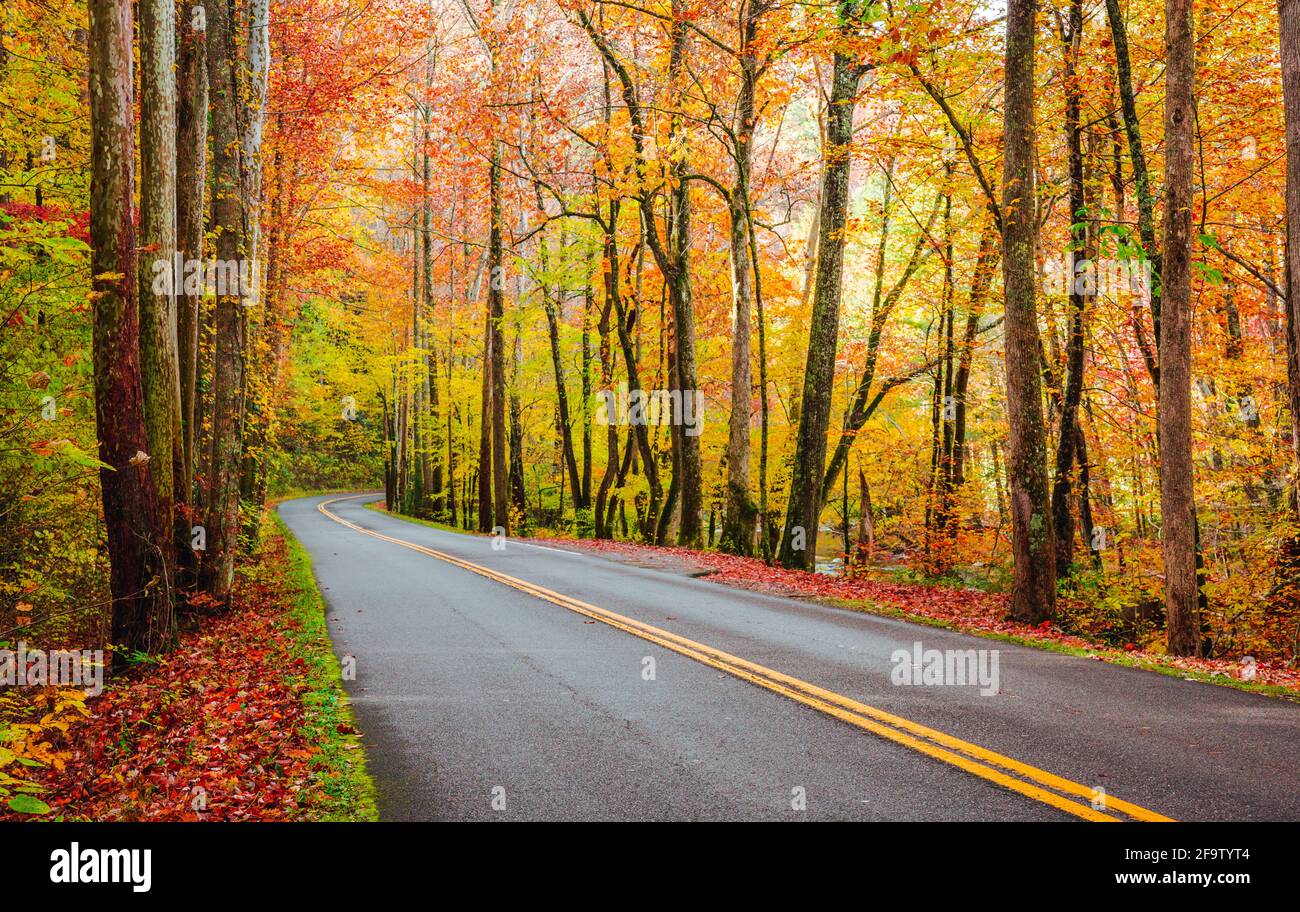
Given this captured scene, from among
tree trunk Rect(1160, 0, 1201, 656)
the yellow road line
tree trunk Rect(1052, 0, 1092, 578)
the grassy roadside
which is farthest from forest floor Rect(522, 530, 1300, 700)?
the grassy roadside

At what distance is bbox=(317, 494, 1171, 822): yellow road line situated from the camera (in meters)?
3.82

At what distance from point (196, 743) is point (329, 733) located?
1.20m

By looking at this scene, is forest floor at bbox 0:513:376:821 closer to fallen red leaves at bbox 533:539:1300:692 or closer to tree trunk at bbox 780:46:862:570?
fallen red leaves at bbox 533:539:1300:692

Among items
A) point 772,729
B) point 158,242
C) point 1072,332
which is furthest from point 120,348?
point 1072,332

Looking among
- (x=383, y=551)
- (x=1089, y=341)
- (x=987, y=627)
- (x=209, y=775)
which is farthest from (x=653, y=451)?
(x=209, y=775)

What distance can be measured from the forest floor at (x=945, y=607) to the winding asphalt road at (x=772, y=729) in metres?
0.58

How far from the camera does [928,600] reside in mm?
12883

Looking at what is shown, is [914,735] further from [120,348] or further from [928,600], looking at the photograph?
[928,600]

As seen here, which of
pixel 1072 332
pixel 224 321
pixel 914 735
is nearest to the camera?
pixel 914 735

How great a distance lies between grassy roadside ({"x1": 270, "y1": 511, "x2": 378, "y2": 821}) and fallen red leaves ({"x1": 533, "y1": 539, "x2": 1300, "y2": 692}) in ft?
21.3

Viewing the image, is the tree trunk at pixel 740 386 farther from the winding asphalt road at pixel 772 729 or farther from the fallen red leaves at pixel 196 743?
the fallen red leaves at pixel 196 743

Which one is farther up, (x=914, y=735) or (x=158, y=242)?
(x=158, y=242)

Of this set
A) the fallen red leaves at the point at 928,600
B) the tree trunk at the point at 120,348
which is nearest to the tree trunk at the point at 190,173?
the tree trunk at the point at 120,348
